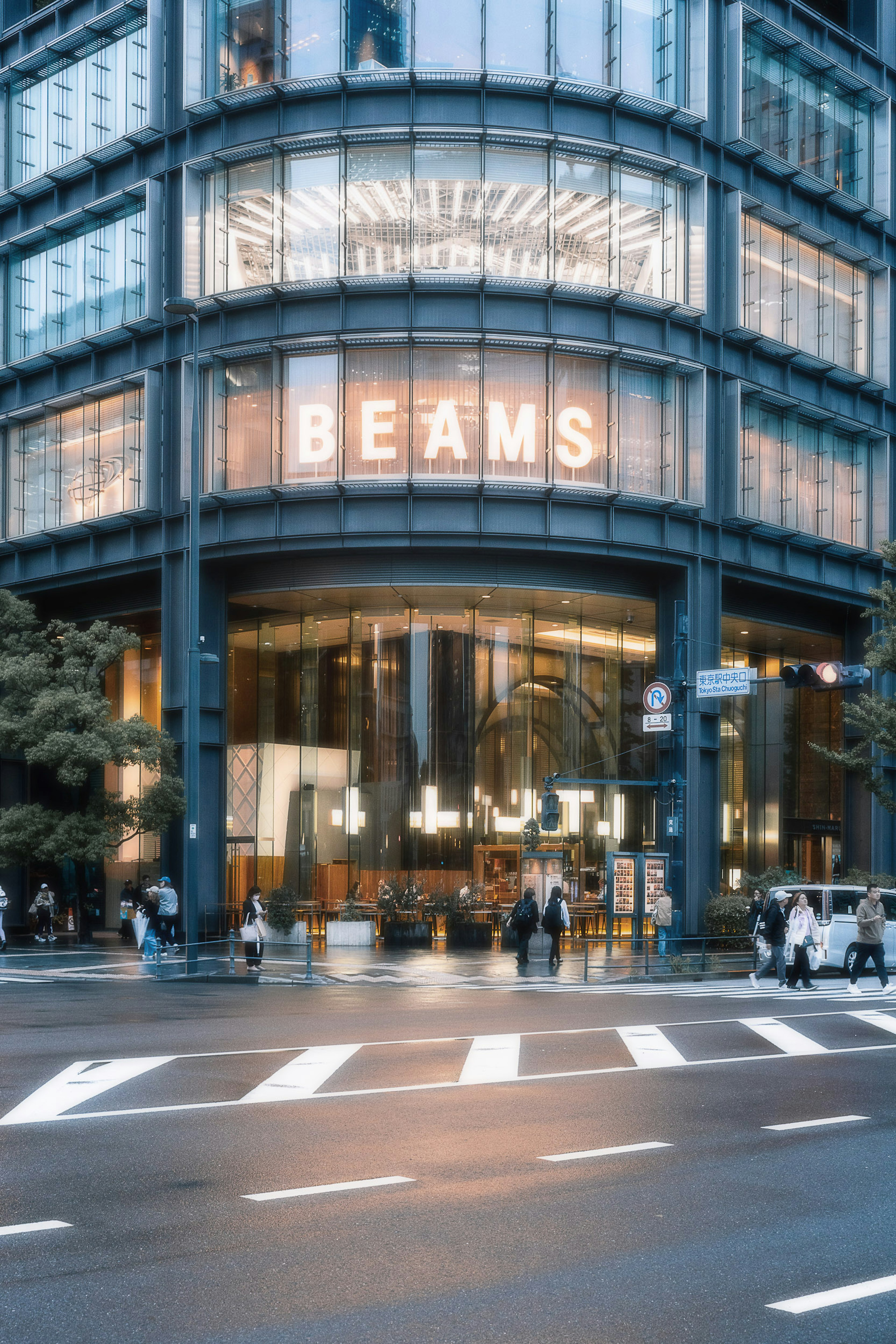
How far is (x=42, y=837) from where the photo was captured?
112 ft

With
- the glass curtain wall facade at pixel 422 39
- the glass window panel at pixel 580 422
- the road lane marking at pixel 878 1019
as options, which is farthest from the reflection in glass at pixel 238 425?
the road lane marking at pixel 878 1019

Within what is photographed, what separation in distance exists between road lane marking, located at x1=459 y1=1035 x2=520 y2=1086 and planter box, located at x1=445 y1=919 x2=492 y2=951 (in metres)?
18.4

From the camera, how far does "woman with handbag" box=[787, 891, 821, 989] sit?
24797 mm

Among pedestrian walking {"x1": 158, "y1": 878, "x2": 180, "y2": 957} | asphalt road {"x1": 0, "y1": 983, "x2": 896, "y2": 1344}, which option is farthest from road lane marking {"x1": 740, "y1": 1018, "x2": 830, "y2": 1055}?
pedestrian walking {"x1": 158, "y1": 878, "x2": 180, "y2": 957}

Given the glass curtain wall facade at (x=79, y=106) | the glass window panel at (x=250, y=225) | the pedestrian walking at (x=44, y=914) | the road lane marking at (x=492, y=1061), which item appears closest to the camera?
the road lane marking at (x=492, y=1061)

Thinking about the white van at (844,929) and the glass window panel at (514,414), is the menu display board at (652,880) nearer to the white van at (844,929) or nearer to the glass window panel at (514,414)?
the white van at (844,929)

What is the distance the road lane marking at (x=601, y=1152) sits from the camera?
29.6ft

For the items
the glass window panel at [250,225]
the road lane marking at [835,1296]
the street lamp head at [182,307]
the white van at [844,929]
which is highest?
the glass window panel at [250,225]

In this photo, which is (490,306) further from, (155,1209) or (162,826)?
(155,1209)

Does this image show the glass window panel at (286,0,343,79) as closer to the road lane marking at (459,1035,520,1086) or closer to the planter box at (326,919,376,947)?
the planter box at (326,919,376,947)

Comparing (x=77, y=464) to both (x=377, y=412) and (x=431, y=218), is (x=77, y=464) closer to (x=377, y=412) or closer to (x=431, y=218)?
(x=377, y=412)

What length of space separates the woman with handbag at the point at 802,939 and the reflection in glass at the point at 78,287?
22.6 metres

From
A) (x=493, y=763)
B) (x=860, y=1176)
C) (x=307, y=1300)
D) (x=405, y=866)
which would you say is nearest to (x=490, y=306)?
(x=493, y=763)

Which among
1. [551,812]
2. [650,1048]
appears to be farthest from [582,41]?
[650,1048]
